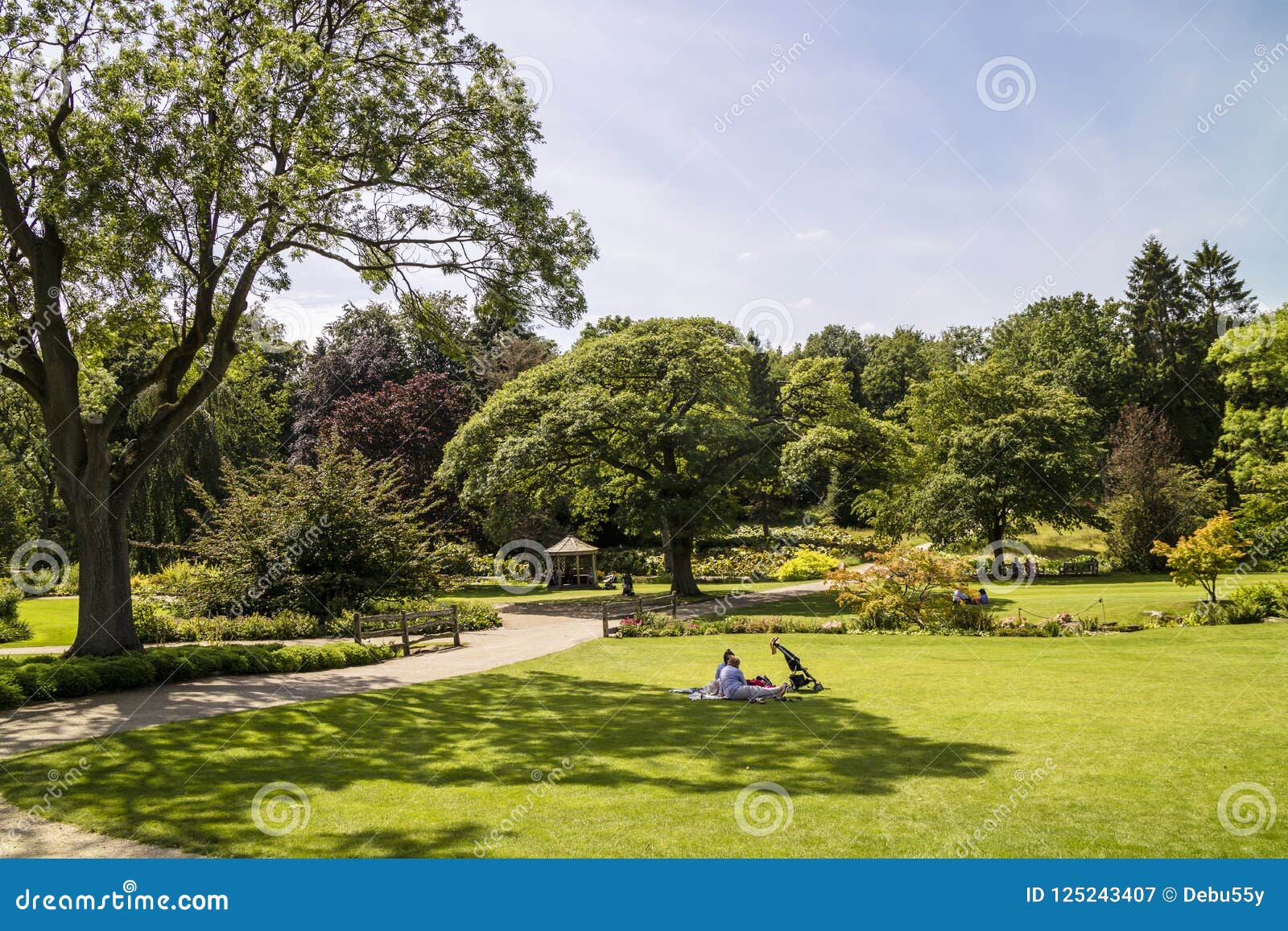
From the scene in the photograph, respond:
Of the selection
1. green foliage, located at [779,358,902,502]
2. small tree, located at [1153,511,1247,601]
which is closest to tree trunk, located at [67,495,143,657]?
green foliage, located at [779,358,902,502]

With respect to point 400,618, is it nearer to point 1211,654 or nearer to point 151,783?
point 151,783

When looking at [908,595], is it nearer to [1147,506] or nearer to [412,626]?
[412,626]

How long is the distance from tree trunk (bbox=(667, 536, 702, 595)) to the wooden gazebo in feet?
27.1

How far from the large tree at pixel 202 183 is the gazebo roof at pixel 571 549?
22918 mm

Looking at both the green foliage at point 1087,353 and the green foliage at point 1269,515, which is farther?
the green foliage at point 1087,353

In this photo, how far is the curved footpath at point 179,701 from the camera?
21.3ft

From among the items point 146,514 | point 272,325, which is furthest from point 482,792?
point 146,514

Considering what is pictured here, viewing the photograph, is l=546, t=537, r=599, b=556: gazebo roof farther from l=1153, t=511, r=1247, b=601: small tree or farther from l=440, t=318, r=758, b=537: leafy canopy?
l=1153, t=511, r=1247, b=601: small tree

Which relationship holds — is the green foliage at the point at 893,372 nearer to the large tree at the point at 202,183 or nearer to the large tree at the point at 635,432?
the large tree at the point at 635,432

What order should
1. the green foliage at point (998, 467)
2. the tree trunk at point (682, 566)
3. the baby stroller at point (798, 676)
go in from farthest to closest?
the green foliage at point (998, 467)
the tree trunk at point (682, 566)
the baby stroller at point (798, 676)

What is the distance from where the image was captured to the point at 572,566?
41312 mm

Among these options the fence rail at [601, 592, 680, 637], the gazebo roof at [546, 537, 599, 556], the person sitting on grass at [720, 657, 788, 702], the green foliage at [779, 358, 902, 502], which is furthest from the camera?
the gazebo roof at [546, 537, 599, 556]

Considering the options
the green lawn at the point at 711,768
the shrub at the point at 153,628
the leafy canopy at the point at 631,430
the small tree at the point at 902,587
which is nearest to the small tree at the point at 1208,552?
the small tree at the point at 902,587

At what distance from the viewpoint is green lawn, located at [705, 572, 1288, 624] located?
73.3ft
